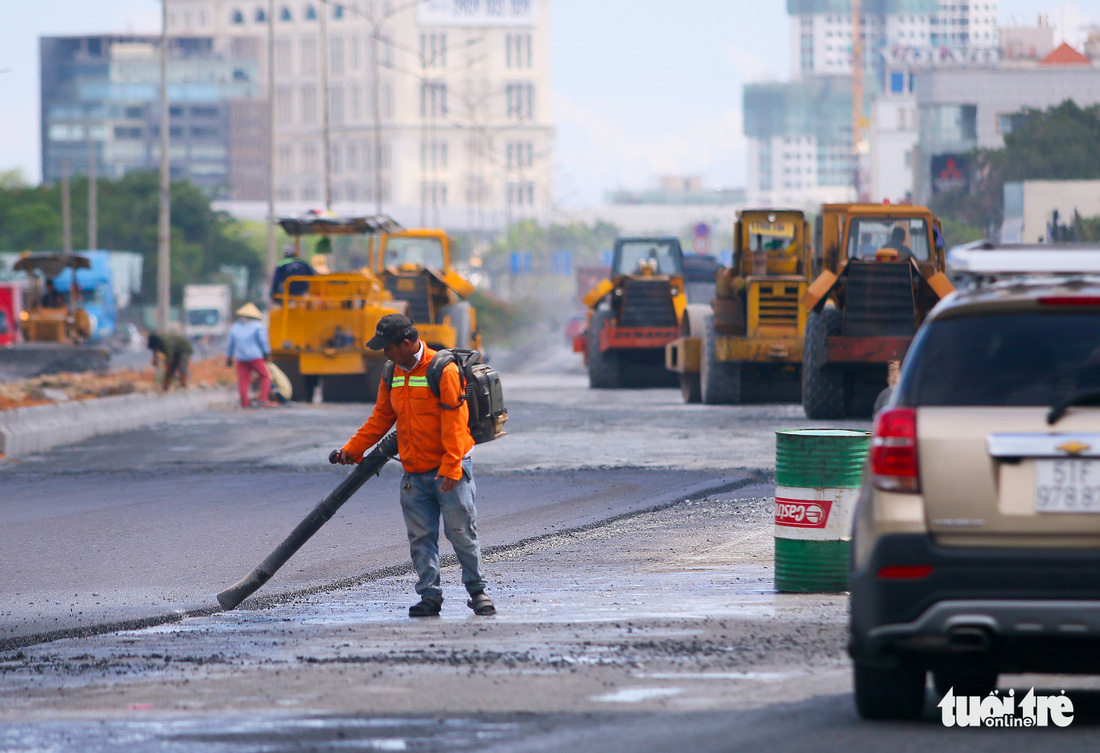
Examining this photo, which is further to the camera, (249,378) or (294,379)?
(294,379)

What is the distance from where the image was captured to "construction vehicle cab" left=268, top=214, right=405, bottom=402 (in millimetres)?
29609

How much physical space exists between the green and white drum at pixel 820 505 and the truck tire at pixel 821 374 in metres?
13.1

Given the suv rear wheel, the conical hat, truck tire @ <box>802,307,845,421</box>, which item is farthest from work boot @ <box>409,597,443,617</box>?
the conical hat

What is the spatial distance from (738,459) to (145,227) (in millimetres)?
89272

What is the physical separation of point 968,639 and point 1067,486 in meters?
0.63

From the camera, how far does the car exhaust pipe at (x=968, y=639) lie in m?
5.94

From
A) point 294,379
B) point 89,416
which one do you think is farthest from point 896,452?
point 294,379

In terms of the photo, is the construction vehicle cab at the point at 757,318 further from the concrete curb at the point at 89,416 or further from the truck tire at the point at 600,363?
the concrete curb at the point at 89,416

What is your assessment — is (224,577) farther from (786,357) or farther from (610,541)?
(786,357)

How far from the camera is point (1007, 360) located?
6156 mm

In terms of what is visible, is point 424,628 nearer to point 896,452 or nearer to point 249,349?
point 896,452

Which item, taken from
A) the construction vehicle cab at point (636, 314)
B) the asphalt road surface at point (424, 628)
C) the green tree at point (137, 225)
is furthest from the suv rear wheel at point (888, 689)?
the green tree at point (137, 225)

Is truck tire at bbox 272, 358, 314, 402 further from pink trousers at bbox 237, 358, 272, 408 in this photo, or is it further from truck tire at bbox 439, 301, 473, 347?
truck tire at bbox 439, 301, 473, 347

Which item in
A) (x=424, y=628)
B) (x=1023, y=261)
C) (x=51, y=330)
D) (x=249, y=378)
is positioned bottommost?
(x=424, y=628)
